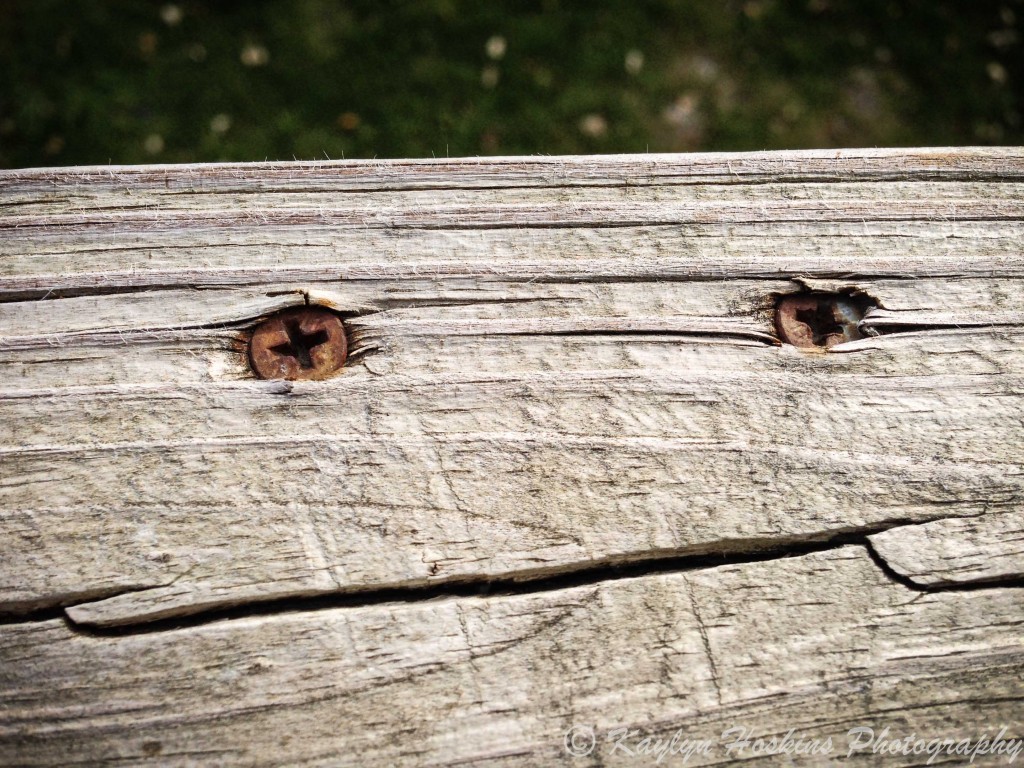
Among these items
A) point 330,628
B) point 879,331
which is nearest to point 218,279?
point 330,628

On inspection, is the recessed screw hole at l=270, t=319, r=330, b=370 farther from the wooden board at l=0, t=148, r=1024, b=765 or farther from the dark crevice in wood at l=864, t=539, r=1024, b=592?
the dark crevice in wood at l=864, t=539, r=1024, b=592

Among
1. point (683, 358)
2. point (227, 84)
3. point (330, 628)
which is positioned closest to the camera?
point (330, 628)

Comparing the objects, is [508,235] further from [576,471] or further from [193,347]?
[193,347]

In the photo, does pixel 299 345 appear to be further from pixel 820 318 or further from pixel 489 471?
pixel 820 318

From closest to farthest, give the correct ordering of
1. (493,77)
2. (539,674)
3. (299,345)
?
(539,674)
(299,345)
(493,77)

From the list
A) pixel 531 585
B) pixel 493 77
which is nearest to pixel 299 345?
pixel 531 585

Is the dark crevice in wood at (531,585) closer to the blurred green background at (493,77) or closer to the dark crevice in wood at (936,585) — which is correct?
the dark crevice in wood at (936,585)

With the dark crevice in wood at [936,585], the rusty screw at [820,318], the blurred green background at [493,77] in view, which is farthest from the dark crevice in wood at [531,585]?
the blurred green background at [493,77]
